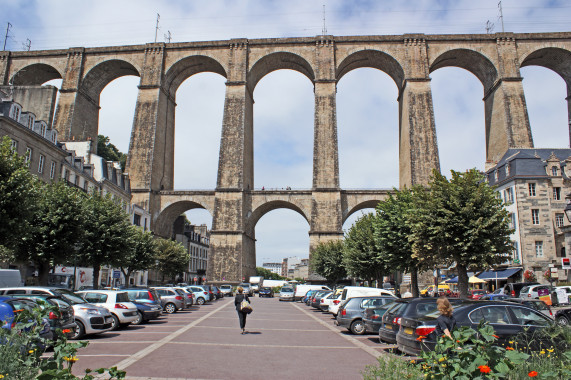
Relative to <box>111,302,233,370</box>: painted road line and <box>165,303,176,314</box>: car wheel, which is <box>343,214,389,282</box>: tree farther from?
<box>111,302,233,370</box>: painted road line

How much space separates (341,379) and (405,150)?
145 ft

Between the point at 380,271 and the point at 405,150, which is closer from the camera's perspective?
the point at 380,271

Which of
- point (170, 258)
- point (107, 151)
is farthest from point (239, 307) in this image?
point (107, 151)

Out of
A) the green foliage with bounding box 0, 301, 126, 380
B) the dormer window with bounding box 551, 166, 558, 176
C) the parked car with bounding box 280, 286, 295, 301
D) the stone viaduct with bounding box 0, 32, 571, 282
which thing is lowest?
the parked car with bounding box 280, 286, 295, 301

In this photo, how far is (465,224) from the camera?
1820cm

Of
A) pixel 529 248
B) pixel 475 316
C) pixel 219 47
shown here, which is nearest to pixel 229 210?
pixel 219 47

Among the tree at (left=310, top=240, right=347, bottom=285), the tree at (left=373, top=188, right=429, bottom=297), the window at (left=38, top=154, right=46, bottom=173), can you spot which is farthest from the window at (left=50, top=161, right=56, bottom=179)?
the tree at (left=310, top=240, right=347, bottom=285)

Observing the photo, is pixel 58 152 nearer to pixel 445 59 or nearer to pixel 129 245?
pixel 129 245

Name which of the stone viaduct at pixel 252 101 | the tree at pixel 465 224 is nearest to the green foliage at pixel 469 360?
the tree at pixel 465 224

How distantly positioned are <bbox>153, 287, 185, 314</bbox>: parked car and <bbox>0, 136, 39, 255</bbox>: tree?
10.6 meters

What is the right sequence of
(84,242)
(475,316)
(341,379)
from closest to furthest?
(341,379) → (475,316) → (84,242)

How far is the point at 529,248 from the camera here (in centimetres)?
3531

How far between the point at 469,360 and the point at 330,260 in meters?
38.7

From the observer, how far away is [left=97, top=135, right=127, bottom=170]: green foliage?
231 feet
